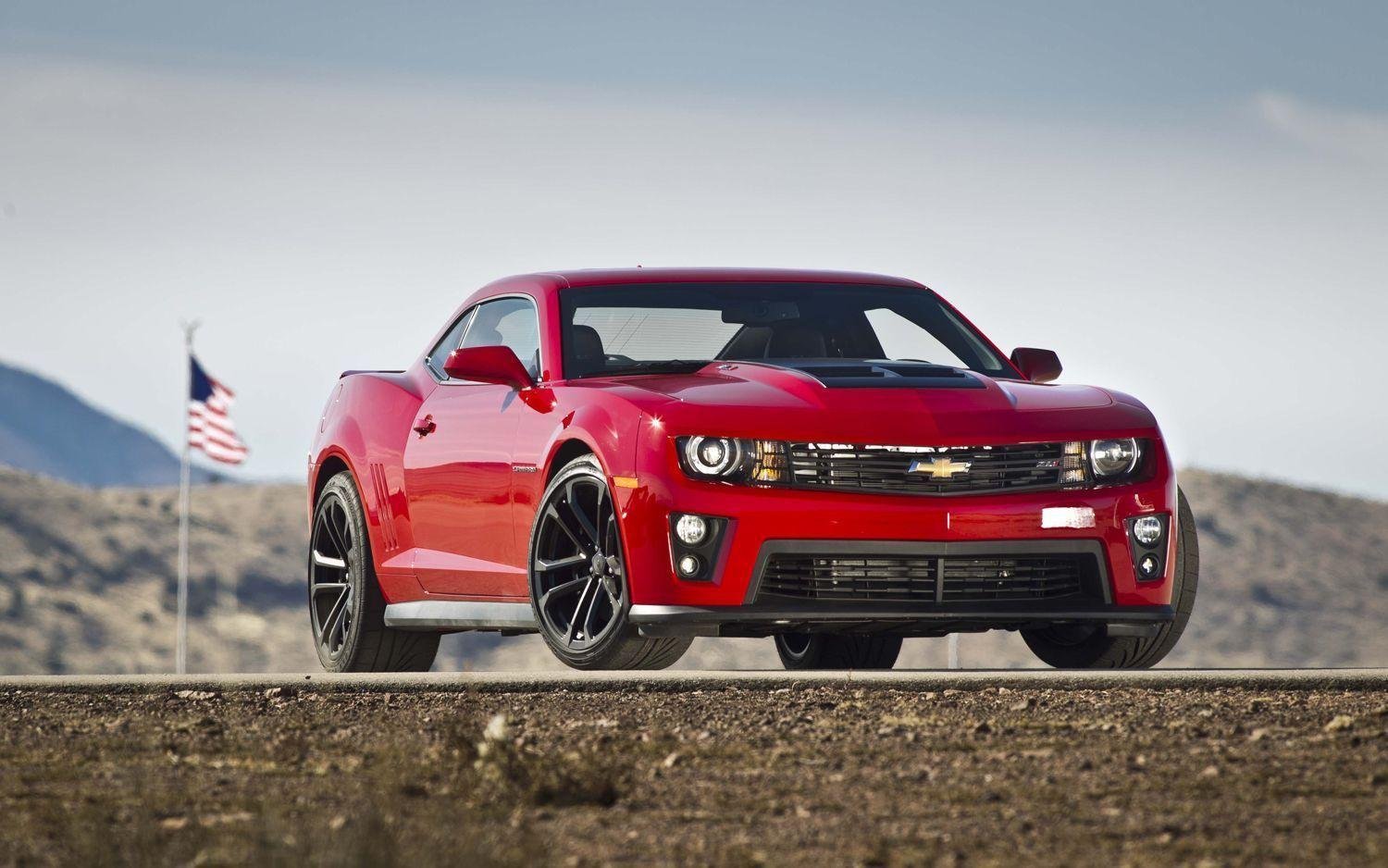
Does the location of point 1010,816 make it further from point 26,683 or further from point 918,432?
point 26,683

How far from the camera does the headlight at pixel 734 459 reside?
826cm

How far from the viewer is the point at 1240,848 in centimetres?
487

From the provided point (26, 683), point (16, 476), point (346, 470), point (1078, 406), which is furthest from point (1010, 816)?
point (16, 476)

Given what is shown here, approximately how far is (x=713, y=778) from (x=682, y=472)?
244 centimetres

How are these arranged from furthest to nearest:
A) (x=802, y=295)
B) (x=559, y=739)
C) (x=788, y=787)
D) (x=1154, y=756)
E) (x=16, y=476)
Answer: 1. (x=16, y=476)
2. (x=802, y=295)
3. (x=559, y=739)
4. (x=1154, y=756)
5. (x=788, y=787)

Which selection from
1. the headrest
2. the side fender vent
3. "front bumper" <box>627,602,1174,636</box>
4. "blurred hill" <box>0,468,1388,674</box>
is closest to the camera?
"front bumper" <box>627,602,1174,636</box>

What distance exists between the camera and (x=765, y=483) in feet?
27.1

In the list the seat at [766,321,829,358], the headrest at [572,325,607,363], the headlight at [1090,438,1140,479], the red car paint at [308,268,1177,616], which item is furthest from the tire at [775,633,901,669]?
the headlight at [1090,438,1140,479]

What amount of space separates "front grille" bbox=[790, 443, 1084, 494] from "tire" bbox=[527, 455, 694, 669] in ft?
2.47

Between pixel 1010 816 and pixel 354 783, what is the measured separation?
5.70ft

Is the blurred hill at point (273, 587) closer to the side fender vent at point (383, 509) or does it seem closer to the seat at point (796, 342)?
the side fender vent at point (383, 509)

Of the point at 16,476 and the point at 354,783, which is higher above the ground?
the point at 354,783

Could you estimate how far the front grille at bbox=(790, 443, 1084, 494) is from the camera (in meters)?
8.27

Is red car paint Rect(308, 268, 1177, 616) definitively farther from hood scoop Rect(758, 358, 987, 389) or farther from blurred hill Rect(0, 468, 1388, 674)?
blurred hill Rect(0, 468, 1388, 674)
